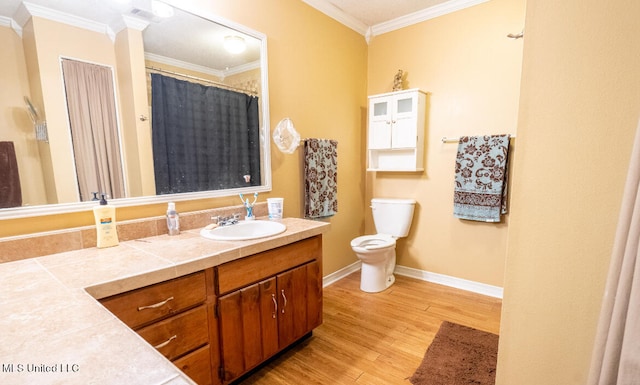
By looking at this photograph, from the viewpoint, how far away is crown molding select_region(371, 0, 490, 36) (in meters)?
2.39

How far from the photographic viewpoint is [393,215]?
2.73m

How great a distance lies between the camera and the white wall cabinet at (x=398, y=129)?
8.43ft

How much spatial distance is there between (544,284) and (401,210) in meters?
1.77

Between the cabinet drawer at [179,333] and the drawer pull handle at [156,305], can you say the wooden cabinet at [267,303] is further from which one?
the drawer pull handle at [156,305]

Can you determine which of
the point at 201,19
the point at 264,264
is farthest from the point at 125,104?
the point at 264,264

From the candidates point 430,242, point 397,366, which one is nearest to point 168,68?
point 397,366

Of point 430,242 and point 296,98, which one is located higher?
point 296,98

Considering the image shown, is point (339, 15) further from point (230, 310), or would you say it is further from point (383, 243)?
point (230, 310)

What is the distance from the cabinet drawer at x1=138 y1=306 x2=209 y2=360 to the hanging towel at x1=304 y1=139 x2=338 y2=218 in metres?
1.27

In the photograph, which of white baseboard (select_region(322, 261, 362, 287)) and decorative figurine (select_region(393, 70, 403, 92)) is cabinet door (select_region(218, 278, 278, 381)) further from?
decorative figurine (select_region(393, 70, 403, 92))

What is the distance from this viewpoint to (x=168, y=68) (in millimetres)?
1586

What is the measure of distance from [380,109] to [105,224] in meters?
2.36

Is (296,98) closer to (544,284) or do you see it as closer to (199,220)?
(199,220)

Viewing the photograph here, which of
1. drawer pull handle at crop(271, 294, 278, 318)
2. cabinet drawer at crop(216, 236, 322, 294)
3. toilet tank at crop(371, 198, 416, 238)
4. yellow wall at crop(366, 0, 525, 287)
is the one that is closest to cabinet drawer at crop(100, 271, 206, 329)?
cabinet drawer at crop(216, 236, 322, 294)
